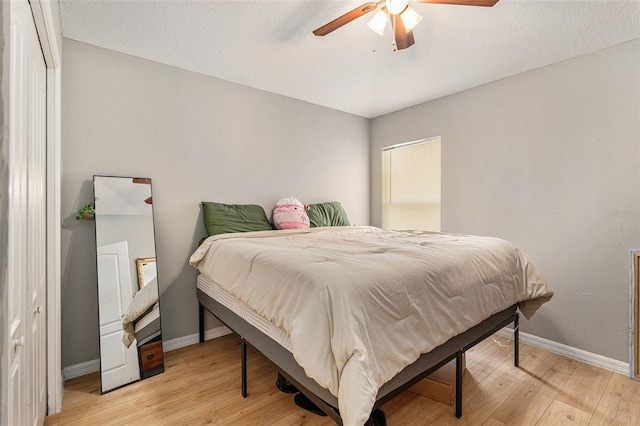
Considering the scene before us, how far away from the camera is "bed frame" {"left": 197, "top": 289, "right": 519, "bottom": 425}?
4.36 ft

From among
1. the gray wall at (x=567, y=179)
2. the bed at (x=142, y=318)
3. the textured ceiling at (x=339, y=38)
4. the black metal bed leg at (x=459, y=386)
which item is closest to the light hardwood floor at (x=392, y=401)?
the black metal bed leg at (x=459, y=386)

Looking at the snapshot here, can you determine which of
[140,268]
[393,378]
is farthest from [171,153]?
[393,378]

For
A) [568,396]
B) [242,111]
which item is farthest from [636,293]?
[242,111]

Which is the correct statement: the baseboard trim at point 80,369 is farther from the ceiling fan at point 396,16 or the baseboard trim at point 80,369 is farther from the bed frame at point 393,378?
the ceiling fan at point 396,16

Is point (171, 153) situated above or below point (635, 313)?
above

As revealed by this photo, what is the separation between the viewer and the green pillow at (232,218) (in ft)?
8.81

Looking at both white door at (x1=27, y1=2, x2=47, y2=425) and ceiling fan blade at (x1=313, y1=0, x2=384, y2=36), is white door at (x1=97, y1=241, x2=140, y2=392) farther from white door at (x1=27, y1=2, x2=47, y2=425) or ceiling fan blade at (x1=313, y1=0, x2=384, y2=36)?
ceiling fan blade at (x1=313, y1=0, x2=384, y2=36)

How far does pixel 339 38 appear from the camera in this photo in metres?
2.27

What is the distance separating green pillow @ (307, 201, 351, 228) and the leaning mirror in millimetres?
1567

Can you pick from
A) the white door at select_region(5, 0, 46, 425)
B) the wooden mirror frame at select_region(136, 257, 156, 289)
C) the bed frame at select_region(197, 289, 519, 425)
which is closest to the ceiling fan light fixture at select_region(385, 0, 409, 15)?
the white door at select_region(5, 0, 46, 425)

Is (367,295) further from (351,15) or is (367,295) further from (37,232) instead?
(37,232)

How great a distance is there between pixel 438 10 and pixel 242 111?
190 cm

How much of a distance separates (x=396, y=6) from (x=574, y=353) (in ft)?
9.56

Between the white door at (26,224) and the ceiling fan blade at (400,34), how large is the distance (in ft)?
5.39
